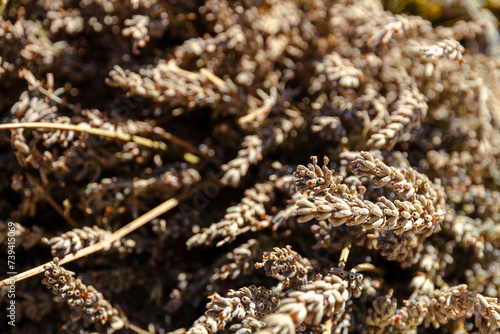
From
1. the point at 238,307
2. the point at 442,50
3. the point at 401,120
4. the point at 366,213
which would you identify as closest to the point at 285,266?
the point at 238,307

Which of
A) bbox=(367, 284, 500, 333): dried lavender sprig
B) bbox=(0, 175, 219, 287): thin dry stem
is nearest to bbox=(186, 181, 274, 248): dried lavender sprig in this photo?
bbox=(0, 175, 219, 287): thin dry stem

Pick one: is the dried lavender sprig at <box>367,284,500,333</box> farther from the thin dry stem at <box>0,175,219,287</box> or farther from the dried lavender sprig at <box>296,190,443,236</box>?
the thin dry stem at <box>0,175,219,287</box>

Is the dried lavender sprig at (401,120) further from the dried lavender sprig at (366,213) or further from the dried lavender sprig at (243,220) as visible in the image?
the dried lavender sprig at (243,220)

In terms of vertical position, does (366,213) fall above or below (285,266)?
above

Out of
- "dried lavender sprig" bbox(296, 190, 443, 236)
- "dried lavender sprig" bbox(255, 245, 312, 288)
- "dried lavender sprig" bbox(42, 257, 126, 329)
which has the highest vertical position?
"dried lavender sprig" bbox(296, 190, 443, 236)

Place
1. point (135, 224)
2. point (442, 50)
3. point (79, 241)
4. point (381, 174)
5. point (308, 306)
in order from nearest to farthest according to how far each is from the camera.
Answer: point (308, 306)
point (381, 174)
point (442, 50)
point (79, 241)
point (135, 224)

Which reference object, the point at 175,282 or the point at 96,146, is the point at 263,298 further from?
the point at 96,146

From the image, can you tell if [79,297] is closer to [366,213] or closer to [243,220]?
[243,220]
